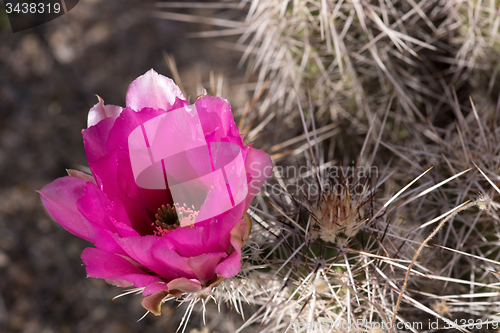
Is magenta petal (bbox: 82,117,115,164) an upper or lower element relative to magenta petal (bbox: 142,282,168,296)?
upper

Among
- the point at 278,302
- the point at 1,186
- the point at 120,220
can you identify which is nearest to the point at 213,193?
the point at 120,220

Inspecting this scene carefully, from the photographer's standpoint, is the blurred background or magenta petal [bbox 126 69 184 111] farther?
the blurred background

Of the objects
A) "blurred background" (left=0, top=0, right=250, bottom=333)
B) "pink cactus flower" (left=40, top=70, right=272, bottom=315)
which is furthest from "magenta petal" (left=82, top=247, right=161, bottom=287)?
"blurred background" (left=0, top=0, right=250, bottom=333)

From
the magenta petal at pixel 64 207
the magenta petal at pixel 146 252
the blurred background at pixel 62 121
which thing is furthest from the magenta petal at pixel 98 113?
the blurred background at pixel 62 121

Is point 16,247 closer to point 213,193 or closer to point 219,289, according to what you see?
point 219,289

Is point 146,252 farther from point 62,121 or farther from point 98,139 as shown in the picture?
point 62,121

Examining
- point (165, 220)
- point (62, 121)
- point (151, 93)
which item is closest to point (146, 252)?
point (165, 220)

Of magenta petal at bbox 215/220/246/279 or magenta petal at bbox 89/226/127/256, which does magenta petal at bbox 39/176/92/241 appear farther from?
magenta petal at bbox 215/220/246/279

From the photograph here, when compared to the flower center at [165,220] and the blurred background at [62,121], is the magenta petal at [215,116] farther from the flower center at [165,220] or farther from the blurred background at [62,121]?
the blurred background at [62,121]
